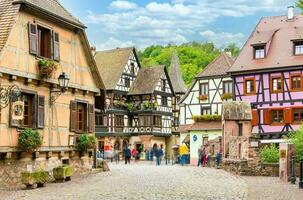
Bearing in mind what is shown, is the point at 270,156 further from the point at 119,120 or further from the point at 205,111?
the point at 119,120

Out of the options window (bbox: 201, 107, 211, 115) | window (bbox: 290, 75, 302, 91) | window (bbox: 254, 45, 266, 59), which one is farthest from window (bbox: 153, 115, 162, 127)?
window (bbox: 290, 75, 302, 91)

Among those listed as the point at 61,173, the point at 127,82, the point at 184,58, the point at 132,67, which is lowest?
the point at 61,173

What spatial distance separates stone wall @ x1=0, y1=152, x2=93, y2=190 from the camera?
65.8 ft

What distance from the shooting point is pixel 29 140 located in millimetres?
20734

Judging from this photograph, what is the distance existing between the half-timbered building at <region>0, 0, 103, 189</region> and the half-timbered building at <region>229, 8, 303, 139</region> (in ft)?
62.2

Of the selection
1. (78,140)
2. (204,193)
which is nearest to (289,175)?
(204,193)

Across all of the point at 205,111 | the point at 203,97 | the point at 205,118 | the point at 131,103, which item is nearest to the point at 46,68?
the point at 205,118

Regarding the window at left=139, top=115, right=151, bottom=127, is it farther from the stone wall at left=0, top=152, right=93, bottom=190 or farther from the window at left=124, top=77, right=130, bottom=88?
the stone wall at left=0, top=152, right=93, bottom=190

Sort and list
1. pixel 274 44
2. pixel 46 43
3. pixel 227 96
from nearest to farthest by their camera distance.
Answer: pixel 46 43
pixel 274 44
pixel 227 96

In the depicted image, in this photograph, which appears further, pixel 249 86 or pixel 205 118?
pixel 205 118

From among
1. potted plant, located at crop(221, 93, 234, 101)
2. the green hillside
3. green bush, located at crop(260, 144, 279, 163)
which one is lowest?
green bush, located at crop(260, 144, 279, 163)

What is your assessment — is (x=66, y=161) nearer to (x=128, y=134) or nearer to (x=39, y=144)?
(x=39, y=144)

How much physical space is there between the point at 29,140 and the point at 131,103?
41808 millimetres

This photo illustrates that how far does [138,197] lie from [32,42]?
890cm
